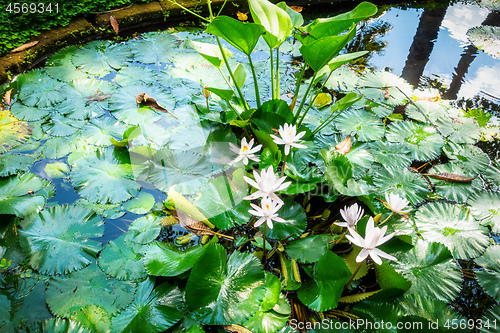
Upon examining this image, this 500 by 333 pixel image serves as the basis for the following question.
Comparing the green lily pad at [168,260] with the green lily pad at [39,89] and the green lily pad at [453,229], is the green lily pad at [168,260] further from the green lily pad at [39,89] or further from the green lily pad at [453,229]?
the green lily pad at [39,89]

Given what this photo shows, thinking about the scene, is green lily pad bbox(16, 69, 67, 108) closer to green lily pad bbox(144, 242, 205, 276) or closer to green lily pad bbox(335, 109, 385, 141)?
green lily pad bbox(144, 242, 205, 276)

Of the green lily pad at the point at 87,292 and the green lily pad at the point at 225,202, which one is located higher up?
the green lily pad at the point at 225,202

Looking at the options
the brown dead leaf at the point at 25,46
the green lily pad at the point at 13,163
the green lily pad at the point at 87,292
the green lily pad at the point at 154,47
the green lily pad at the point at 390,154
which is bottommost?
the green lily pad at the point at 87,292

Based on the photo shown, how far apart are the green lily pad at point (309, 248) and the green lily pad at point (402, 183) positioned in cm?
47

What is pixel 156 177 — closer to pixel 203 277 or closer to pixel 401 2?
pixel 203 277

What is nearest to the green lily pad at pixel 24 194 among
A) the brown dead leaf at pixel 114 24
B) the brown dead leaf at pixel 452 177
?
the brown dead leaf at pixel 114 24

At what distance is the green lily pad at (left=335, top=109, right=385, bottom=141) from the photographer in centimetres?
184

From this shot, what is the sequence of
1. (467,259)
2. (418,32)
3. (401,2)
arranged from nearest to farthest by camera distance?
(467,259), (418,32), (401,2)

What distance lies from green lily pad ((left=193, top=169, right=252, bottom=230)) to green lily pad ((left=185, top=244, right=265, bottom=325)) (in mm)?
214

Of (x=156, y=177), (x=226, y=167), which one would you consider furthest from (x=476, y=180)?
(x=156, y=177)

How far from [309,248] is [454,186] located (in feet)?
3.18

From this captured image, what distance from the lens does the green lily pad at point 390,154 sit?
5.49 ft

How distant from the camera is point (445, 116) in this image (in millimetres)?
2020

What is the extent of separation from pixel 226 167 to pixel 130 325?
81cm
